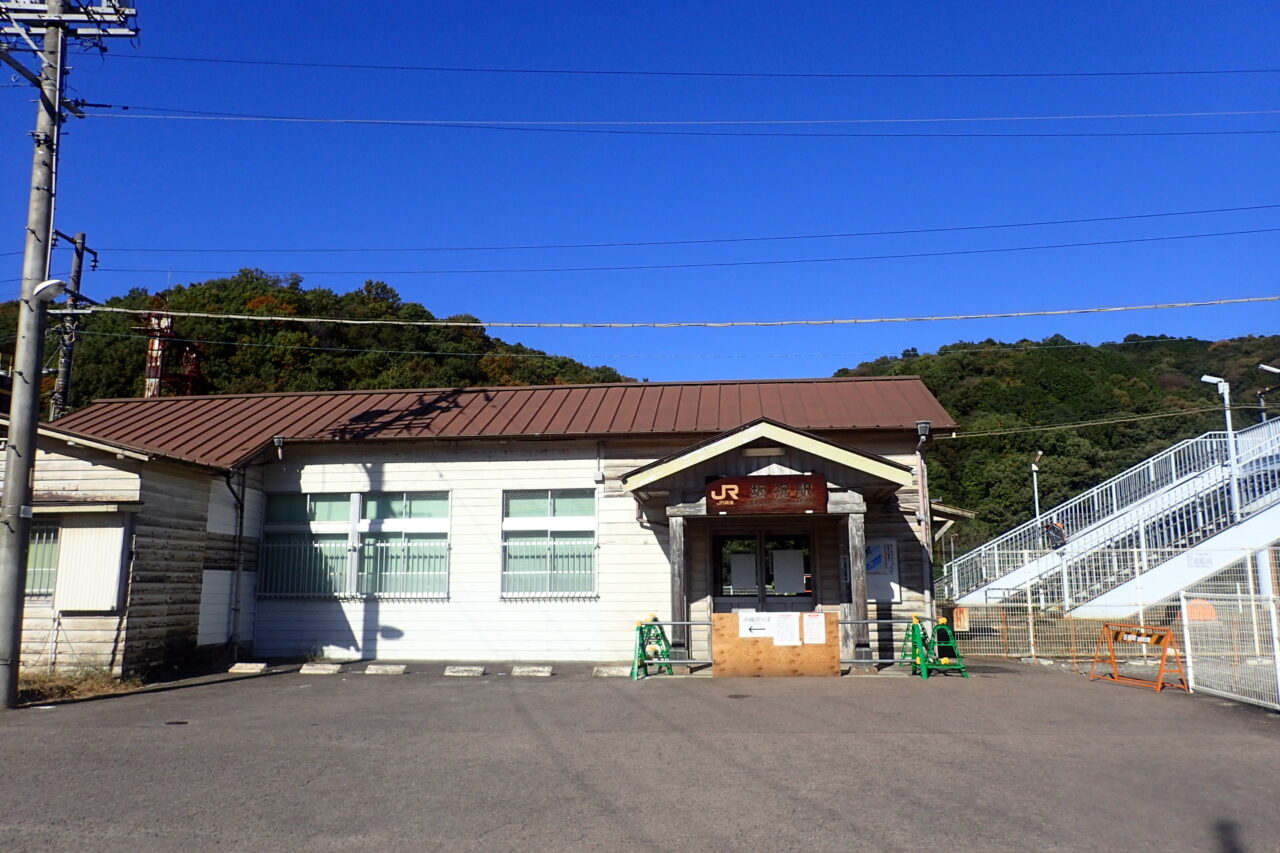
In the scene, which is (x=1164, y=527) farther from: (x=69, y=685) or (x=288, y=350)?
(x=288, y=350)

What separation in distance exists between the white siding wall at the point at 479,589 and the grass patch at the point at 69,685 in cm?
366

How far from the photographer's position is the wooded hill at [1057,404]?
165 ft

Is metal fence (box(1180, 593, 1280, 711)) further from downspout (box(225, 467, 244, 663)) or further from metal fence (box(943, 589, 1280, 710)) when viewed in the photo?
downspout (box(225, 467, 244, 663))

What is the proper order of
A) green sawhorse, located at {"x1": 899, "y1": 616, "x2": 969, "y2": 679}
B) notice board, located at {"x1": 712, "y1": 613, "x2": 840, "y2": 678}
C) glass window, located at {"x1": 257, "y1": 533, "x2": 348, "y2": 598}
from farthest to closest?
glass window, located at {"x1": 257, "y1": 533, "x2": 348, "y2": 598} < notice board, located at {"x1": 712, "y1": 613, "x2": 840, "y2": 678} < green sawhorse, located at {"x1": 899, "y1": 616, "x2": 969, "y2": 679}

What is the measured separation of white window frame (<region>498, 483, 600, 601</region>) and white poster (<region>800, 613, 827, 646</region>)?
397cm

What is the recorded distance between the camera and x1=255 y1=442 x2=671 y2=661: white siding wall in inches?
613

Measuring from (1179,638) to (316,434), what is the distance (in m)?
15.9

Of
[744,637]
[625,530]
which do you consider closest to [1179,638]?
[744,637]

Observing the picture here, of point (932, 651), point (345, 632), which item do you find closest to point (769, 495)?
point (932, 651)

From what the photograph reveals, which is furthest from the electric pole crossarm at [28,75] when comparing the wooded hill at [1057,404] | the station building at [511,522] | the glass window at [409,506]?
the wooded hill at [1057,404]

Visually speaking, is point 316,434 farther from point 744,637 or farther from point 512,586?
point 744,637

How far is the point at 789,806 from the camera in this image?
6230mm

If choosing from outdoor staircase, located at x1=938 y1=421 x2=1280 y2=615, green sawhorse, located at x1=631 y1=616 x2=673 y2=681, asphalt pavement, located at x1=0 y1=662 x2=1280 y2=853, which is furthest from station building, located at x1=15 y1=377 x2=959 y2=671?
outdoor staircase, located at x1=938 y1=421 x2=1280 y2=615

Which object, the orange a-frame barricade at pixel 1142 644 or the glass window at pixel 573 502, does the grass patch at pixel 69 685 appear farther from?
the orange a-frame barricade at pixel 1142 644
